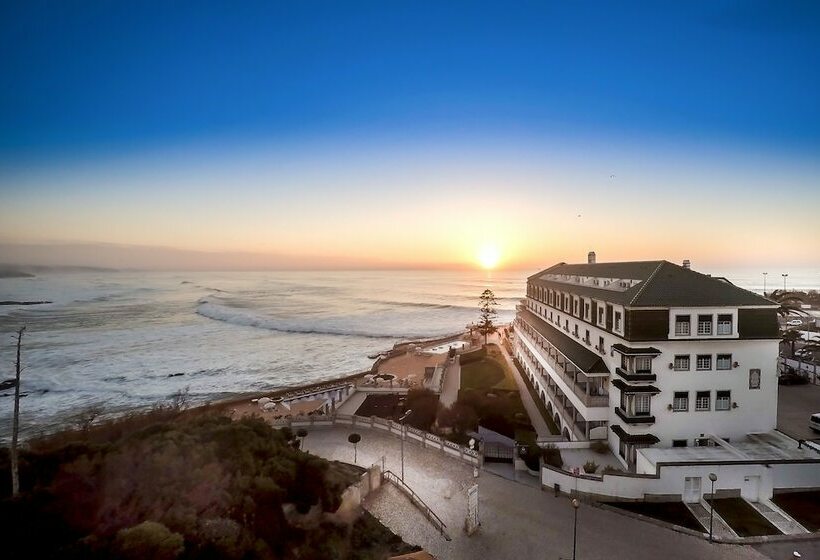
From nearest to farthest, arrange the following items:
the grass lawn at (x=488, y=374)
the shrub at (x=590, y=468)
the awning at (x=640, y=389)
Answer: the shrub at (x=590, y=468), the awning at (x=640, y=389), the grass lawn at (x=488, y=374)

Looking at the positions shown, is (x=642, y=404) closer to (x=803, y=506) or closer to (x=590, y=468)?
(x=590, y=468)

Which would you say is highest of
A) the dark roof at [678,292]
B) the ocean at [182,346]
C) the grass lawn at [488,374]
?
the dark roof at [678,292]

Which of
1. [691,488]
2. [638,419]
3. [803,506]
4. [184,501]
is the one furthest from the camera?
[638,419]

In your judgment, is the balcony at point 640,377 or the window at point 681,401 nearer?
the balcony at point 640,377

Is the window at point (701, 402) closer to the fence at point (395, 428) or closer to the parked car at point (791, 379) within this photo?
the fence at point (395, 428)

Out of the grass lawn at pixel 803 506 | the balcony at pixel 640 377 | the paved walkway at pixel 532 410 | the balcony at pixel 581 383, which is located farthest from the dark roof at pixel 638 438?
the paved walkway at pixel 532 410

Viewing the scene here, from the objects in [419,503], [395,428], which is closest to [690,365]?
[419,503]

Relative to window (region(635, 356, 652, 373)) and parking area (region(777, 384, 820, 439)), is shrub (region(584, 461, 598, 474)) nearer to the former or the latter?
window (region(635, 356, 652, 373))
